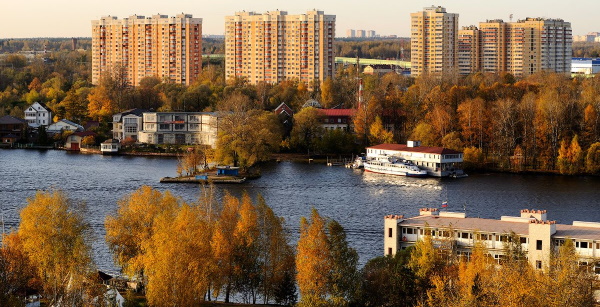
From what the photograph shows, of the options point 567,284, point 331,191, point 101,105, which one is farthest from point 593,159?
point 101,105

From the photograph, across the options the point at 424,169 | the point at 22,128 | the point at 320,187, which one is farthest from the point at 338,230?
the point at 22,128

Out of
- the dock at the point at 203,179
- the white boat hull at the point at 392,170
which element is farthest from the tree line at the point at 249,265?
the white boat hull at the point at 392,170

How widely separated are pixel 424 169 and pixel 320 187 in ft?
13.5

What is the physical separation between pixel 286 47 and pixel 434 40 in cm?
797

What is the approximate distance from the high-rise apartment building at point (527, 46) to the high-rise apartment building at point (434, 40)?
8.52 feet

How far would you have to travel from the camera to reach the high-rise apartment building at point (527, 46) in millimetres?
50750

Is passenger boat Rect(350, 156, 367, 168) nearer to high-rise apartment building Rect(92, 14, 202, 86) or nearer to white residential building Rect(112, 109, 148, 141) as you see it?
white residential building Rect(112, 109, 148, 141)

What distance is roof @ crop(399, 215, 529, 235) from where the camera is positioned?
43.9 ft

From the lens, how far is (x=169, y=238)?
38.9 ft

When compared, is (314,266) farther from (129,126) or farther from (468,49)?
(468,49)

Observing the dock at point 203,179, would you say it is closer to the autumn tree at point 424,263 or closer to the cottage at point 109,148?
the cottage at point 109,148

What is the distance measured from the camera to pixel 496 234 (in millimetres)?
13281

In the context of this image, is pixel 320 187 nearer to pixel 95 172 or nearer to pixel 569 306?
pixel 95 172

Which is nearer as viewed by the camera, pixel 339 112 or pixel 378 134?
pixel 378 134
